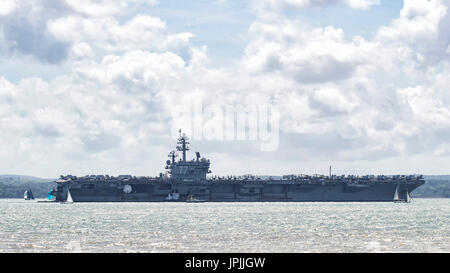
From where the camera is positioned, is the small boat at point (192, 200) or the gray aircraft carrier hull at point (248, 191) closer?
the gray aircraft carrier hull at point (248, 191)

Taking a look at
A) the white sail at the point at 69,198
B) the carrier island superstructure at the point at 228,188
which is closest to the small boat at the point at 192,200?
the carrier island superstructure at the point at 228,188

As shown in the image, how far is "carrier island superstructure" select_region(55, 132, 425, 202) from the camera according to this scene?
109688mm

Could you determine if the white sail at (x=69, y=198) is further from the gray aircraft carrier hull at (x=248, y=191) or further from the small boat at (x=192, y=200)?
the small boat at (x=192, y=200)

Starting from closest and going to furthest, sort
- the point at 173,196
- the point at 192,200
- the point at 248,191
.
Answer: the point at 248,191 < the point at 192,200 < the point at 173,196

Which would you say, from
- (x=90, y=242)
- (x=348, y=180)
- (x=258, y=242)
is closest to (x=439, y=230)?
(x=258, y=242)

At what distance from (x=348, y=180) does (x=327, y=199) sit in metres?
4.10

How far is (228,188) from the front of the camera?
11212 centimetres

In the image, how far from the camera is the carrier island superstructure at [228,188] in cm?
10969

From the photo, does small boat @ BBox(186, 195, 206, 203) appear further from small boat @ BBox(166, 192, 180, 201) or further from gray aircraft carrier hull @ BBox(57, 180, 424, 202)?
small boat @ BBox(166, 192, 180, 201)

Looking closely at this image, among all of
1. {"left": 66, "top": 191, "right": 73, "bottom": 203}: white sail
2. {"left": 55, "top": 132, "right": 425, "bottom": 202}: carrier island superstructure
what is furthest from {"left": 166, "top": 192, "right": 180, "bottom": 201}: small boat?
{"left": 66, "top": 191, "right": 73, "bottom": 203}: white sail

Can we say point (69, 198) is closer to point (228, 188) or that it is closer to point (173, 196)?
point (173, 196)

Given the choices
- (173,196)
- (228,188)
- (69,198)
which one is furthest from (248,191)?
(69,198)

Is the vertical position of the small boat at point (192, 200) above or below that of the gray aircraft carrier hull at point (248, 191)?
below
